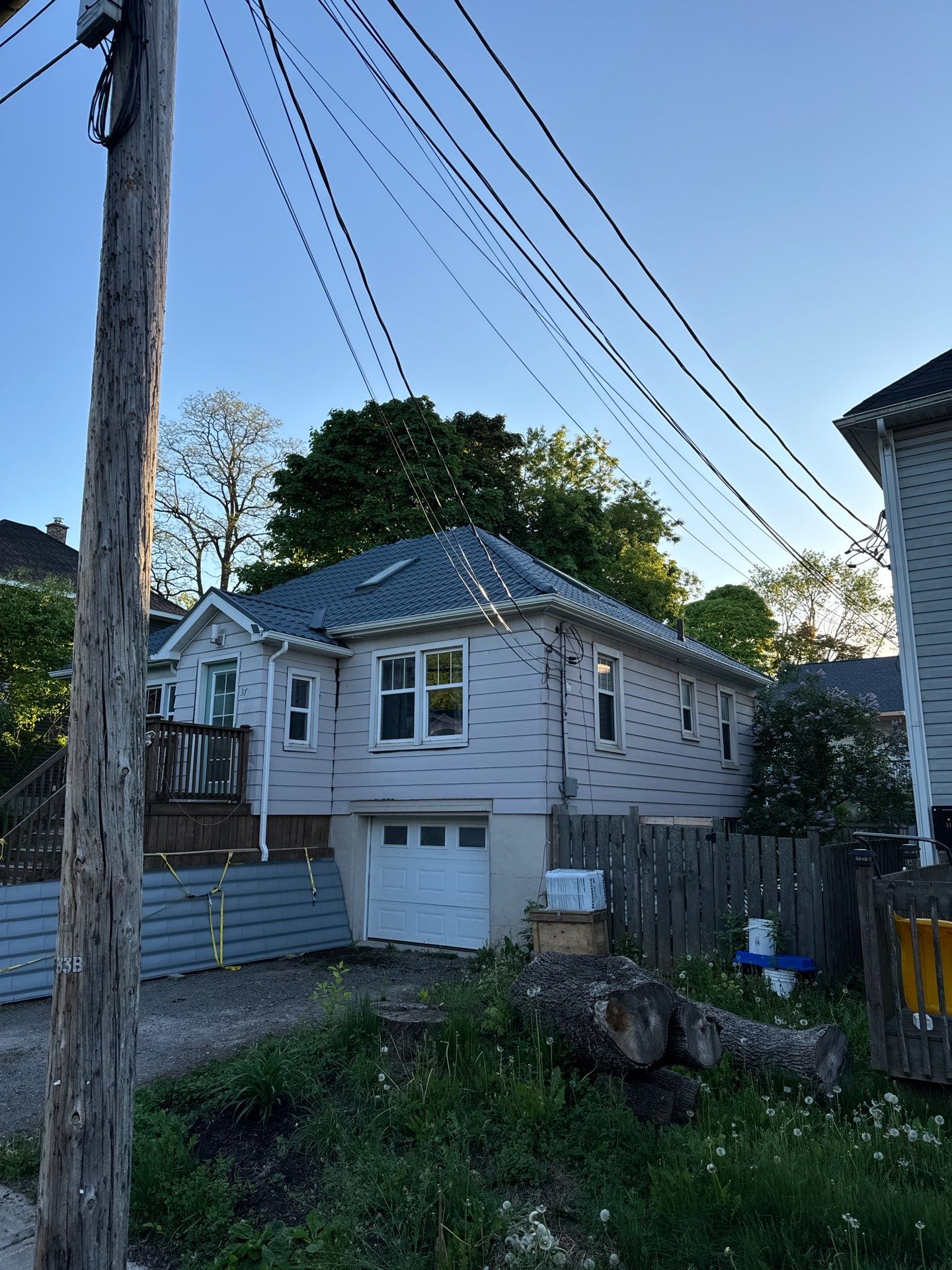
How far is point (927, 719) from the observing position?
360 inches

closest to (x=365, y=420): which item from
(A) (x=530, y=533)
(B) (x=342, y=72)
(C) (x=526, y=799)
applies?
(A) (x=530, y=533)

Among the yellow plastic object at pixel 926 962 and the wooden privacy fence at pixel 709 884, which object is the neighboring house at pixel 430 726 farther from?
the yellow plastic object at pixel 926 962

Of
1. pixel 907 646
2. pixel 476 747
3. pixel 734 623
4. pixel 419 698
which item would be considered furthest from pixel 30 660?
pixel 734 623

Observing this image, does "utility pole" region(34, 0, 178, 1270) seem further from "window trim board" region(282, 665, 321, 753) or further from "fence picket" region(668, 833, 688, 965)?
"window trim board" region(282, 665, 321, 753)

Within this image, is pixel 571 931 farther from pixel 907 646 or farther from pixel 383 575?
pixel 383 575

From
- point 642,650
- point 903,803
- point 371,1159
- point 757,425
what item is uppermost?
point 757,425

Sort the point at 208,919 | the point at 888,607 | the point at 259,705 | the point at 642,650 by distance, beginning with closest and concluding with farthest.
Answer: the point at 208,919 < the point at 259,705 < the point at 642,650 < the point at 888,607

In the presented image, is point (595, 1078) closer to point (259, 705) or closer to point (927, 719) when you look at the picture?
point (927, 719)

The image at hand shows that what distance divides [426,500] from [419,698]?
15.4m

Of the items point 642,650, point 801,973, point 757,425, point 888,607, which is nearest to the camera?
point 801,973

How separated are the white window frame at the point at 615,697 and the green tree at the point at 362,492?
1429 cm

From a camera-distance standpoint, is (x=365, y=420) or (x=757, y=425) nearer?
(x=757, y=425)

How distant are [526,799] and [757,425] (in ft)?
18.6

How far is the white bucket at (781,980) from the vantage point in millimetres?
8023
